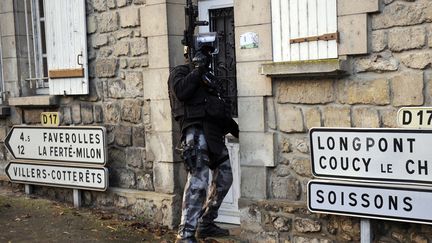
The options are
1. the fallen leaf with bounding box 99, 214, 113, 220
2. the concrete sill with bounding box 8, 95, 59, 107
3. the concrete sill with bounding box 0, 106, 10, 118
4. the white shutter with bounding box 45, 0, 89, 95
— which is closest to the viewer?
the fallen leaf with bounding box 99, 214, 113, 220

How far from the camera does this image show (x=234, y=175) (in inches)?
247

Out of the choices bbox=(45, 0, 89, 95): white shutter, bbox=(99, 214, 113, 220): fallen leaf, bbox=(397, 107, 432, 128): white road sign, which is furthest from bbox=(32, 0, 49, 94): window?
bbox=(397, 107, 432, 128): white road sign

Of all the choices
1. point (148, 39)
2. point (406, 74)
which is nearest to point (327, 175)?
point (406, 74)

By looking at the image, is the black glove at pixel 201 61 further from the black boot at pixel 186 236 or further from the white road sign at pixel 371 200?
the black boot at pixel 186 236

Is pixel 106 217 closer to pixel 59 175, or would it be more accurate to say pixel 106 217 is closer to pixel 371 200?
pixel 59 175

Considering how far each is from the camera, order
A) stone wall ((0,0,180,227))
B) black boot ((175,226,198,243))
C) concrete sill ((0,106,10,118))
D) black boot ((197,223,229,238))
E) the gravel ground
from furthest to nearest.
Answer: concrete sill ((0,106,10,118))
stone wall ((0,0,180,227))
the gravel ground
black boot ((197,223,229,238))
black boot ((175,226,198,243))

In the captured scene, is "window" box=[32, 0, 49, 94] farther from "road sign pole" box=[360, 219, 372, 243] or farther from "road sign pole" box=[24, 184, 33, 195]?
"road sign pole" box=[360, 219, 372, 243]

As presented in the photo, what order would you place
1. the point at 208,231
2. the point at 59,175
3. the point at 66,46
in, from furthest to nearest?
the point at 59,175
the point at 66,46
the point at 208,231

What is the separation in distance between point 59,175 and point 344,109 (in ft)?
13.4

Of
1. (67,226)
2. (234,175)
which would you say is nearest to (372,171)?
(234,175)

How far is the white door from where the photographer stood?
6211 mm

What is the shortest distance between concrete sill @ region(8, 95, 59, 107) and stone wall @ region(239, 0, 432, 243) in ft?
10.8

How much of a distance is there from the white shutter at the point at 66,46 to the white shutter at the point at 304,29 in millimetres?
2853

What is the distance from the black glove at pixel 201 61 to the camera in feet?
17.1
